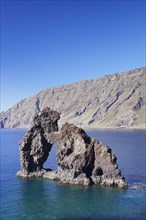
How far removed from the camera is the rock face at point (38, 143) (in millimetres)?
135500

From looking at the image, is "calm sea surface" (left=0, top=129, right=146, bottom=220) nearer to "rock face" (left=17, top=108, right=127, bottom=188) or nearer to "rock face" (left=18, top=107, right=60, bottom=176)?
"rock face" (left=17, top=108, right=127, bottom=188)

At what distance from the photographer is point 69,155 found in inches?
4990

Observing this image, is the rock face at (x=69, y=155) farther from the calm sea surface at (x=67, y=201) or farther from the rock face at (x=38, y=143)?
the calm sea surface at (x=67, y=201)

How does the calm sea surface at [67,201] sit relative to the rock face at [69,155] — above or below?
below

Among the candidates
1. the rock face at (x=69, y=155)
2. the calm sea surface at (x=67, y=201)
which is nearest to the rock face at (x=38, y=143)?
the rock face at (x=69, y=155)

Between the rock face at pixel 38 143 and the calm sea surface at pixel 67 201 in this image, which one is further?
the rock face at pixel 38 143

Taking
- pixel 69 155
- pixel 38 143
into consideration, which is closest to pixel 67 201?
pixel 69 155

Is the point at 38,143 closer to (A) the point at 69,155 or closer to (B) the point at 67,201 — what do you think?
(A) the point at 69,155

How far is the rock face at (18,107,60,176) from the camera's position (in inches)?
5335

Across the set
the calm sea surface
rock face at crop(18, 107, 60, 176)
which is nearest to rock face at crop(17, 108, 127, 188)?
rock face at crop(18, 107, 60, 176)

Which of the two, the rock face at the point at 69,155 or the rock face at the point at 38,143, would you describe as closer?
the rock face at the point at 69,155

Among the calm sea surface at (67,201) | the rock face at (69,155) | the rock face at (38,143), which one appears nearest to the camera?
the calm sea surface at (67,201)

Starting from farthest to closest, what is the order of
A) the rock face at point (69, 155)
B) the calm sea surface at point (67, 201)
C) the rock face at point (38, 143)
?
the rock face at point (38, 143), the rock face at point (69, 155), the calm sea surface at point (67, 201)

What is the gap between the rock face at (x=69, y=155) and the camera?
11888 cm
